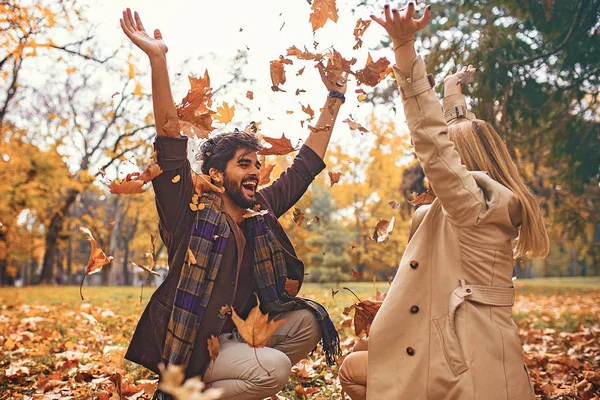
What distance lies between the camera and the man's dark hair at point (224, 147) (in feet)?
9.45

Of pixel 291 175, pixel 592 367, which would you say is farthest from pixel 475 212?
pixel 592 367

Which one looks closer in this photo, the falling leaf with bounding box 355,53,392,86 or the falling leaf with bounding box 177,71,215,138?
the falling leaf with bounding box 177,71,215,138

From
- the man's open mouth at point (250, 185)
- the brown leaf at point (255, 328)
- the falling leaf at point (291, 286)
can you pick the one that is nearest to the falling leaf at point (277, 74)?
the man's open mouth at point (250, 185)

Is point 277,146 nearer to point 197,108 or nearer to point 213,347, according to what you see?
point 197,108

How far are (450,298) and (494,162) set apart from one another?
62cm

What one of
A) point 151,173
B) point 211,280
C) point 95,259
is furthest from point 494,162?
point 95,259

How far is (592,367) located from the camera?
3969 mm

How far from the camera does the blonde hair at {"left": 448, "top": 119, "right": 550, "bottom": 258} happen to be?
6.75ft

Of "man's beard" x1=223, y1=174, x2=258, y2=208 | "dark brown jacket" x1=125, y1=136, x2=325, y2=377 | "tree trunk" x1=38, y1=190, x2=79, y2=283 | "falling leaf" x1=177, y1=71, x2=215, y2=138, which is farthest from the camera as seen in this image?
"tree trunk" x1=38, y1=190, x2=79, y2=283

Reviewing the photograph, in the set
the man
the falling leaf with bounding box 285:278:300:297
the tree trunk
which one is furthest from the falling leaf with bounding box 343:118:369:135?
the tree trunk

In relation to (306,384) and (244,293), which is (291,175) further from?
(306,384)

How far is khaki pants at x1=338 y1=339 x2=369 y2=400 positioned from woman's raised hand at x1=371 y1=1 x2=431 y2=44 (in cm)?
136

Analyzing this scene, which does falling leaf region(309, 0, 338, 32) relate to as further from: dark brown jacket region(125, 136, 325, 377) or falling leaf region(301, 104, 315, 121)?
dark brown jacket region(125, 136, 325, 377)

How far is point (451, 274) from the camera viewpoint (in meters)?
1.97
